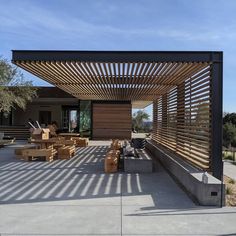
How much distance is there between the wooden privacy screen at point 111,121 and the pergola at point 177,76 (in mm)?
11707

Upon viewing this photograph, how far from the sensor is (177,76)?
11.6 m

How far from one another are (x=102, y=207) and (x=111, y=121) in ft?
64.3

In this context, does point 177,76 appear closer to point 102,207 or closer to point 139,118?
point 102,207

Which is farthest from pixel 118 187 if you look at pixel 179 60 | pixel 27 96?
pixel 27 96

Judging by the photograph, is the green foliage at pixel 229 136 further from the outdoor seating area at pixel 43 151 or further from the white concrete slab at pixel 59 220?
the white concrete slab at pixel 59 220

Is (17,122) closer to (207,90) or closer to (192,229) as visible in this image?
(207,90)

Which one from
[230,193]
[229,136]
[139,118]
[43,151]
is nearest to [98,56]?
[230,193]

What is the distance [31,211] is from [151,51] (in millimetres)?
4757

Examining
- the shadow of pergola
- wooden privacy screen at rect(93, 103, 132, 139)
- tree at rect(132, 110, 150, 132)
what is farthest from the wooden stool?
tree at rect(132, 110, 150, 132)

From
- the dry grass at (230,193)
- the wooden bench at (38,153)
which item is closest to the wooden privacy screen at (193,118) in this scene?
the dry grass at (230,193)

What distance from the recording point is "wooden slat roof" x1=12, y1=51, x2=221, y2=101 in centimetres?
926

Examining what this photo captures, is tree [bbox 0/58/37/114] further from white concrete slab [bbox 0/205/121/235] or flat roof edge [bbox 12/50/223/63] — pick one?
white concrete slab [bbox 0/205/121/235]

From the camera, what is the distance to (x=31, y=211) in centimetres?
620

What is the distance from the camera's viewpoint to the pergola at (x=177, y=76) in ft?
28.3
